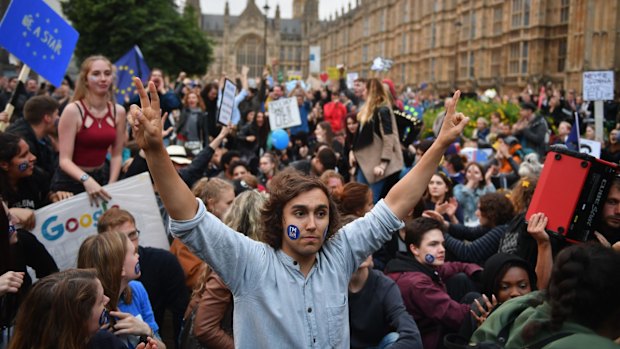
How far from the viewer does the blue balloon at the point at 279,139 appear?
10.8 meters

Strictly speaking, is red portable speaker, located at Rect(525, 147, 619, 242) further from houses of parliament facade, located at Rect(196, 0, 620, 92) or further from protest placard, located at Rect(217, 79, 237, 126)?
houses of parliament facade, located at Rect(196, 0, 620, 92)

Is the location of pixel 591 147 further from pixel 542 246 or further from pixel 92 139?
pixel 92 139

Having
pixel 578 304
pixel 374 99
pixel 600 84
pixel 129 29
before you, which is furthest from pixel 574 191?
pixel 129 29

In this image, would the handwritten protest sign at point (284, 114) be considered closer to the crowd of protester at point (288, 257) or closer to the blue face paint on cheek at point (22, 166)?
the crowd of protester at point (288, 257)

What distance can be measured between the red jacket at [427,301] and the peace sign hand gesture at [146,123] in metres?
2.31

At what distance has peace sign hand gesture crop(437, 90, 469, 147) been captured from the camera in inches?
111

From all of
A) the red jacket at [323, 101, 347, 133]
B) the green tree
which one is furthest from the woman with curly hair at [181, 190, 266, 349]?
the green tree

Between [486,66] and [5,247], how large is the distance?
3538 centimetres

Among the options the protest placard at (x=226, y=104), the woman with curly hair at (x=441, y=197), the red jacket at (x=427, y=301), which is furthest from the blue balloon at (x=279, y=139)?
the red jacket at (x=427, y=301)

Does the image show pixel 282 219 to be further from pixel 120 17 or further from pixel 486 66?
pixel 120 17

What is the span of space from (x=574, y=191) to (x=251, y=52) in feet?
379

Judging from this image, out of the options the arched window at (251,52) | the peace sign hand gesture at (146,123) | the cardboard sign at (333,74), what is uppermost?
the arched window at (251,52)

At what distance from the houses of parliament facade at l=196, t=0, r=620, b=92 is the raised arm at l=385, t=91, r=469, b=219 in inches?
520

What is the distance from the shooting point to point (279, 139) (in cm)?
1080
